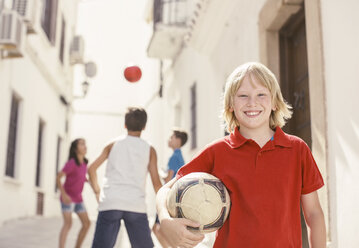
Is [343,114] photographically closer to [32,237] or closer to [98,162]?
[98,162]

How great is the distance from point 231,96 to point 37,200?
11.8 m

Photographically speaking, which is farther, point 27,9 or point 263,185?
point 27,9

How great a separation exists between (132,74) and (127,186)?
2695 millimetres

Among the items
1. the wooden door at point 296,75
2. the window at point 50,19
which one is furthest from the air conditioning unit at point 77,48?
the wooden door at point 296,75

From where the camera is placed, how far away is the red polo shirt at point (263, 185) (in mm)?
1961

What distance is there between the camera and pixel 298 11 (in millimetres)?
5258

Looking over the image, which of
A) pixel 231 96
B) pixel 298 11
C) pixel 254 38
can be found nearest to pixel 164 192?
pixel 231 96

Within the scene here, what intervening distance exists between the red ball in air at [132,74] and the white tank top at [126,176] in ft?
7.43

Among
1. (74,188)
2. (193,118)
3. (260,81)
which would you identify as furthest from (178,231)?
(193,118)

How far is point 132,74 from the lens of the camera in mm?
6641

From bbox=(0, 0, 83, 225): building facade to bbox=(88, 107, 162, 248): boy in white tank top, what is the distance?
537 cm

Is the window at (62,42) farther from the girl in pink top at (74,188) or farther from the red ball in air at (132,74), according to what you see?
the red ball in air at (132,74)

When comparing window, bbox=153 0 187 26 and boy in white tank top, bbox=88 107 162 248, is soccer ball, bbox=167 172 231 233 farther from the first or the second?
window, bbox=153 0 187 26

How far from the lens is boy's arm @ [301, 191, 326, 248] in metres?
2.06
